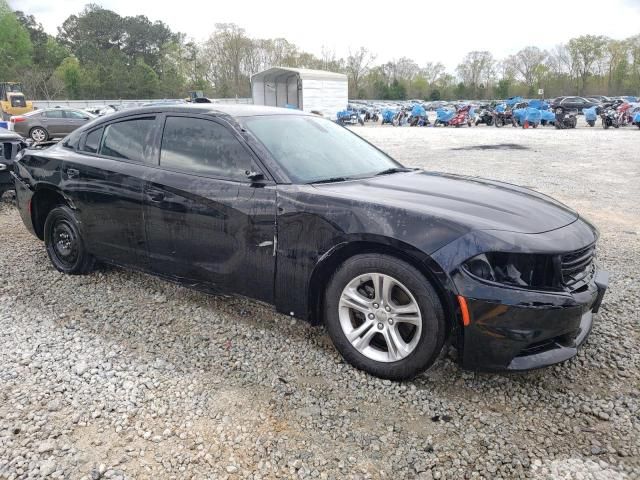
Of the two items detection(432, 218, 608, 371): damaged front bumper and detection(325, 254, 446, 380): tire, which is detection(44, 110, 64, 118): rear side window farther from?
detection(432, 218, 608, 371): damaged front bumper

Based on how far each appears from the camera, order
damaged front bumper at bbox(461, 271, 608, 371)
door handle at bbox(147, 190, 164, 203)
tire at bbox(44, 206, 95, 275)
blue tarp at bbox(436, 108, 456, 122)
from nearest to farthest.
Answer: damaged front bumper at bbox(461, 271, 608, 371) → door handle at bbox(147, 190, 164, 203) → tire at bbox(44, 206, 95, 275) → blue tarp at bbox(436, 108, 456, 122)

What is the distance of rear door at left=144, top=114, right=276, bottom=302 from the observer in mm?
3111

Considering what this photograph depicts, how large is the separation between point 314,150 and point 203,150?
2.57ft

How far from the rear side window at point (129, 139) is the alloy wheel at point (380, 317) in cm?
200

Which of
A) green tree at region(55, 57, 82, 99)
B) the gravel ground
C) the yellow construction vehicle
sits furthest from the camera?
green tree at region(55, 57, 82, 99)

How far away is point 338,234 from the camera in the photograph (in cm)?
281

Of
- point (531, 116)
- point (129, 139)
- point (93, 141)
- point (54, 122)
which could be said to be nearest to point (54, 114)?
point (54, 122)

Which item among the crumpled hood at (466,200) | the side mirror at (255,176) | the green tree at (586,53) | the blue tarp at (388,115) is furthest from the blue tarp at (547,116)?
the green tree at (586,53)

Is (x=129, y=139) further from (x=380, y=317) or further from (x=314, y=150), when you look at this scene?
(x=380, y=317)

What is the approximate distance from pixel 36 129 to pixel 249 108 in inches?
751

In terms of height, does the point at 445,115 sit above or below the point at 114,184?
above

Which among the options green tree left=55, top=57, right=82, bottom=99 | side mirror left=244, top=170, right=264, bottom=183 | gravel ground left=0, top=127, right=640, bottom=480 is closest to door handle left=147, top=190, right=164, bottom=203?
side mirror left=244, top=170, right=264, bottom=183

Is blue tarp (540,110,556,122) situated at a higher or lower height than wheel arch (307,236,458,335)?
higher

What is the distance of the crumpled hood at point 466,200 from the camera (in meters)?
2.65
